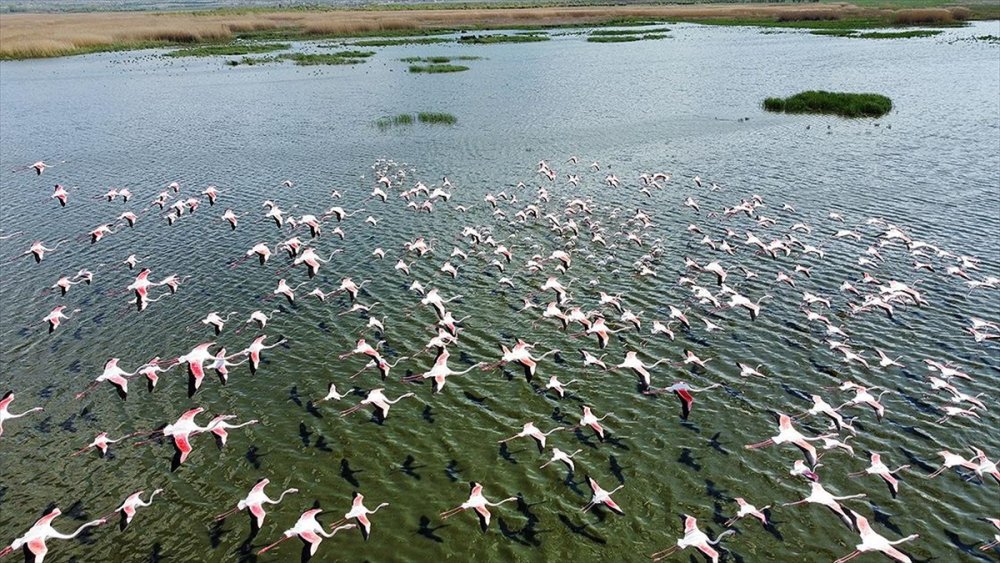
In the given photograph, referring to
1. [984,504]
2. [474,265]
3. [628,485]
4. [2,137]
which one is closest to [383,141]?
[474,265]

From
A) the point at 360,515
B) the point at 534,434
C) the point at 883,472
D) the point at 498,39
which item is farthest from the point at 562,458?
the point at 498,39

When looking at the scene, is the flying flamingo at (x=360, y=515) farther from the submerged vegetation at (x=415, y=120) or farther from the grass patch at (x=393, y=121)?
the submerged vegetation at (x=415, y=120)

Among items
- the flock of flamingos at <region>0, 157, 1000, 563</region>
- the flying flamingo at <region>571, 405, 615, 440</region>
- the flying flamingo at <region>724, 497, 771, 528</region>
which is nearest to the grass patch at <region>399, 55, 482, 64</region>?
the flock of flamingos at <region>0, 157, 1000, 563</region>

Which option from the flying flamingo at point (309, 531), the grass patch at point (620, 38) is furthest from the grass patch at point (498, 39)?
the flying flamingo at point (309, 531)

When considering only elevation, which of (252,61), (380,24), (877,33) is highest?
(877,33)

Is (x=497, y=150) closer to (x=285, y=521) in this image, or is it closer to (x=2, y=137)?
(x=285, y=521)

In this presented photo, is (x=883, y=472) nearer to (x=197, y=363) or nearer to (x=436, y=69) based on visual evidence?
(x=197, y=363)
